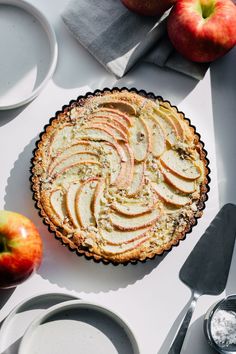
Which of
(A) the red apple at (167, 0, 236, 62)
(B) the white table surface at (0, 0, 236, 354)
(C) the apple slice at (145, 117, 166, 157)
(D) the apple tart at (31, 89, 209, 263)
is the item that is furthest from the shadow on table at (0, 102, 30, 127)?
(A) the red apple at (167, 0, 236, 62)

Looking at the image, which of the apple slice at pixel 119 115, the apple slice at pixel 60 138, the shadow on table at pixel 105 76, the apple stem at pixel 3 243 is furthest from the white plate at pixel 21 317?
the shadow on table at pixel 105 76

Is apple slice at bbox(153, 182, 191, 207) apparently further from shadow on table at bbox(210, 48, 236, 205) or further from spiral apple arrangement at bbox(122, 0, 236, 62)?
spiral apple arrangement at bbox(122, 0, 236, 62)

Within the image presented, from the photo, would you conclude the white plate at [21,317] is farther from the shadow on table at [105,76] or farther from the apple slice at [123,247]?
the shadow on table at [105,76]

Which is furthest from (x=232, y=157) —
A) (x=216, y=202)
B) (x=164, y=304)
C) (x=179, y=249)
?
(x=164, y=304)

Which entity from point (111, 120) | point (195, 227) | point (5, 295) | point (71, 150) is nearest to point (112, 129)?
point (111, 120)

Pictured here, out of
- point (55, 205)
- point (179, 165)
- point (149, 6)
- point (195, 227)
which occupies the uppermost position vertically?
point (149, 6)

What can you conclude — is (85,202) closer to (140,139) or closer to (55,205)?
(55,205)
